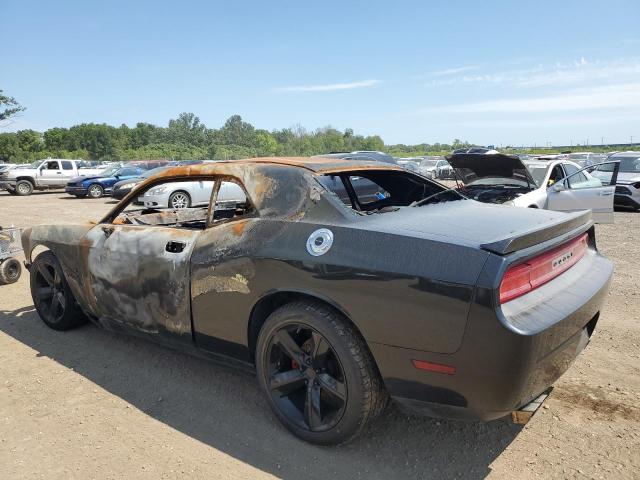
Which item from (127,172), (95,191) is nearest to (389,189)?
(95,191)

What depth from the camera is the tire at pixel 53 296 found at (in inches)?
169

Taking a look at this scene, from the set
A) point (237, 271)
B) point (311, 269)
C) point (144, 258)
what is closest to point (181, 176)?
point (144, 258)

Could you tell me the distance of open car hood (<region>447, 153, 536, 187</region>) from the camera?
7.36 meters

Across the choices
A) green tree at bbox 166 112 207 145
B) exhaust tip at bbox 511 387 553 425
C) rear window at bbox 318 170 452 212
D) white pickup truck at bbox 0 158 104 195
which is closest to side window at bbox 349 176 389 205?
rear window at bbox 318 170 452 212

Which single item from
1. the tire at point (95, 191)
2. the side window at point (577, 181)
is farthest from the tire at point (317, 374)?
the tire at point (95, 191)

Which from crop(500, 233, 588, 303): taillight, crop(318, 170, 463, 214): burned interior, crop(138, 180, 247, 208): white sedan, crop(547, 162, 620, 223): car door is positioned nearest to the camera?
crop(500, 233, 588, 303): taillight

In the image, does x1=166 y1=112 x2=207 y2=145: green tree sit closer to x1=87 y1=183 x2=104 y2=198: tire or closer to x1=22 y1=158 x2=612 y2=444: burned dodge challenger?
x1=87 y1=183 x2=104 y2=198: tire

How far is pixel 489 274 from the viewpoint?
6.64ft

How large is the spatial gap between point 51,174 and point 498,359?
2645 centimetres

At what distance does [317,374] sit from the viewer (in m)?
2.60

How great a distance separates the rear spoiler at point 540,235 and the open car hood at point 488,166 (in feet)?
15.1

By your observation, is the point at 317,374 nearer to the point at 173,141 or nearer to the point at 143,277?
the point at 143,277

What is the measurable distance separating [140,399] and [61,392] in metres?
0.62

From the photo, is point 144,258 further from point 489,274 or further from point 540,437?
point 540,437
